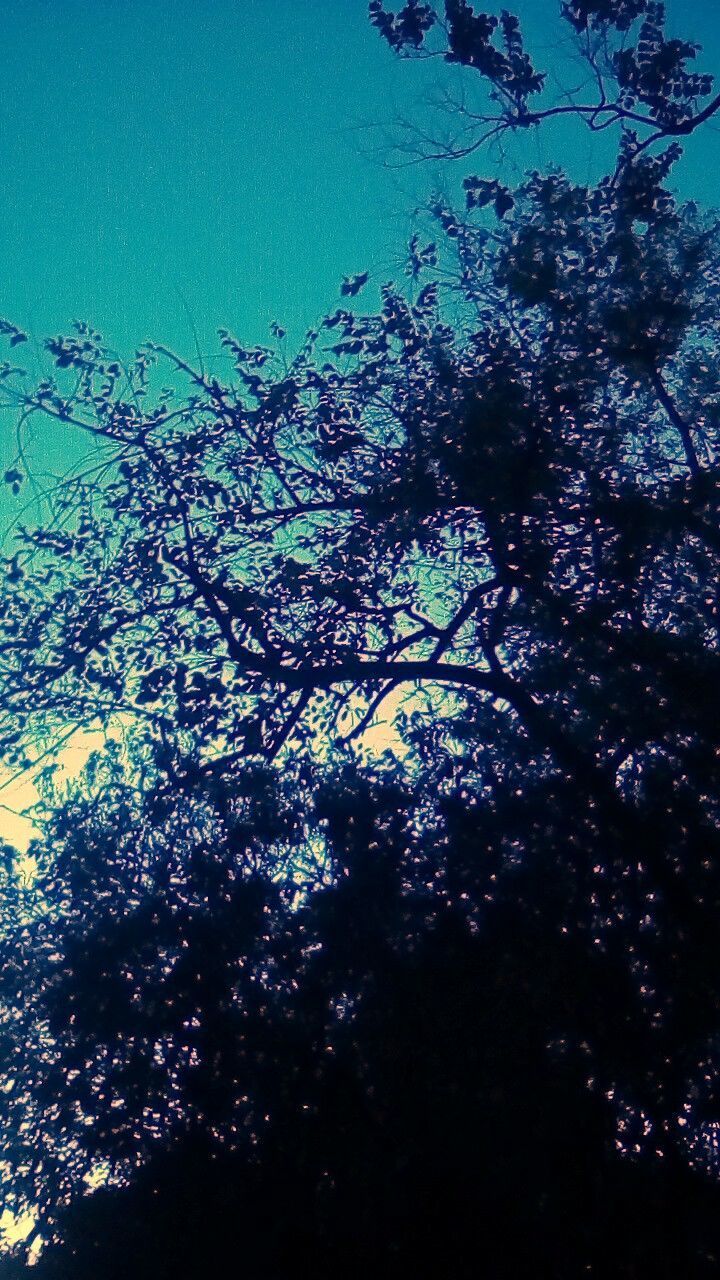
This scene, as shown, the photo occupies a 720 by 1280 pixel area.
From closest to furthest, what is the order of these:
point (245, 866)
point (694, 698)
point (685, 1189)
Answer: point (685, 1189), point (694, 698), point (245, 866)

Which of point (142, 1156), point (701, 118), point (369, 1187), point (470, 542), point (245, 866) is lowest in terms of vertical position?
point (369, 1187)

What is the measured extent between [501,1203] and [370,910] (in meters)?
3.59

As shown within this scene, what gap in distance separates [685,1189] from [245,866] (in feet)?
21.1

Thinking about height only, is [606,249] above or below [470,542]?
above

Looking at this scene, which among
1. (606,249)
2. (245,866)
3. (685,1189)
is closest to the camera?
(685,1189)

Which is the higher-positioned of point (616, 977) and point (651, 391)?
point (651, 391)

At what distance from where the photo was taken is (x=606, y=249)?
13.1 m

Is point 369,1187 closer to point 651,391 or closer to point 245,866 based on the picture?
point 245,866

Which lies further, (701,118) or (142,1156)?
(142,1156)

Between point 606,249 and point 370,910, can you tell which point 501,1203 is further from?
point 606,249

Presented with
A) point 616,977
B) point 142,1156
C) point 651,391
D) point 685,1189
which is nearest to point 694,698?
point 616,977

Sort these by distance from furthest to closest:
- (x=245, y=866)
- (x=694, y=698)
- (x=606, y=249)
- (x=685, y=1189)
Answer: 1. (x=606, y=249)
2. (x=245, y=866)
3. (x=694, y=698)
4. (x=685, y=1189)

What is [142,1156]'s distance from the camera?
12.3 metres

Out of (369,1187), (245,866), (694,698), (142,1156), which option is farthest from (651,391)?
(142,1156)
